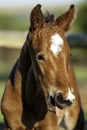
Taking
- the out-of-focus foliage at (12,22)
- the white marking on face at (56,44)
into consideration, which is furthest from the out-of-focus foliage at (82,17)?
the white marking on face at (56,44)

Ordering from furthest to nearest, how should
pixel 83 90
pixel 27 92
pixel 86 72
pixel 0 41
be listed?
pixel 86 72, pixel 83 90, pixel 0 41, pixel 27 92

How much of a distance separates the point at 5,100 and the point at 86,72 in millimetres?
8429

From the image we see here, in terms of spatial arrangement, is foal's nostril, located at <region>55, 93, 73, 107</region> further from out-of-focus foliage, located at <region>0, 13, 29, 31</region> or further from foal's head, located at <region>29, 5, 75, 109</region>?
out-of-focus foliage, located at <region>0, 13, 29, 31</region>

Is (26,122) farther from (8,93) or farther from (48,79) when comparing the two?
(48,79)

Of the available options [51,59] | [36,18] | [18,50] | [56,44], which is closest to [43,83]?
[51,59]

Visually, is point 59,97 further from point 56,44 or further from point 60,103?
point 56,44

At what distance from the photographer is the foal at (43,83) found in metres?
5.55

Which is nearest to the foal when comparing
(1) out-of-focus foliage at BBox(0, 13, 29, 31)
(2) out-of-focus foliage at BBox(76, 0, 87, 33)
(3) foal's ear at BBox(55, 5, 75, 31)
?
(3) foal's ear at BBox(55, 5, 75, 31)

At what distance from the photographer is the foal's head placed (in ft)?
18.1

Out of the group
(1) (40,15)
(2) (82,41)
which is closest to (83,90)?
(2) (82,41)

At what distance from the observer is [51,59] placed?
555 cm

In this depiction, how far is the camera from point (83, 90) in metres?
12.1

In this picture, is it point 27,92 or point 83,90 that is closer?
point 27,92

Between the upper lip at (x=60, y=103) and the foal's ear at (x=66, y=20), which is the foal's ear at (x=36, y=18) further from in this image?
the upper lip at (x=60, y=103)
